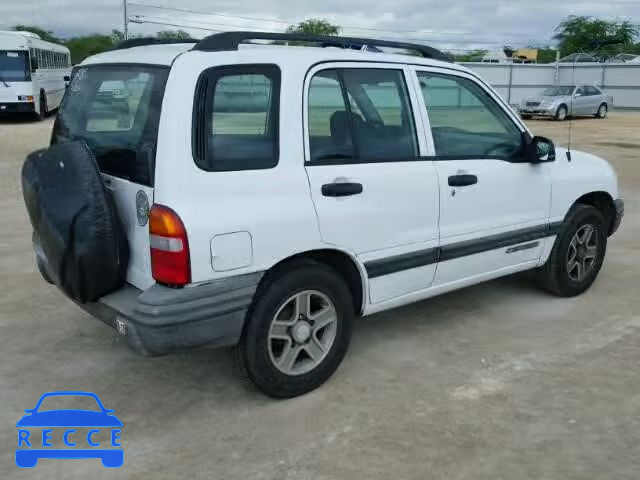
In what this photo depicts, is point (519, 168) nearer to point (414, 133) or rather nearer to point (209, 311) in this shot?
point (414, 133)

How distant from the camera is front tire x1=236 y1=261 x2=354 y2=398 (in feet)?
11.2

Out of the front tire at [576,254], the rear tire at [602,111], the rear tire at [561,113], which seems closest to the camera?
the front tire at [576,254]

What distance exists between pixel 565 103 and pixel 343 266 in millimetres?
24022

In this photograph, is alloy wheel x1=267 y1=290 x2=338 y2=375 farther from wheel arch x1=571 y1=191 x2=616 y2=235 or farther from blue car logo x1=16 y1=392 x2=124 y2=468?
wheel arch x1=571 y1=191 x2=616 y2=235

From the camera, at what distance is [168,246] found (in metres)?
3.08

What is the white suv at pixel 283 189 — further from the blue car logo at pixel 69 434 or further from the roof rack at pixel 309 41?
the blue car logo at pixel 69 434

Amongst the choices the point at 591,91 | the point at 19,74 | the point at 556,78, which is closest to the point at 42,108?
the point at 19,74

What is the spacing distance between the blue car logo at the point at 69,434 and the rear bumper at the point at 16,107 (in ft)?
64.3

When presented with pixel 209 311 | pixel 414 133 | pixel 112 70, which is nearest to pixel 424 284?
pixel 414 133

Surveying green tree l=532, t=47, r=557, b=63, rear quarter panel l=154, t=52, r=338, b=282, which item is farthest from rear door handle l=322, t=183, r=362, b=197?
green tree l=532, t=47, r=557, b=63

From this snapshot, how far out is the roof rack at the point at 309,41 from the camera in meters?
3.32

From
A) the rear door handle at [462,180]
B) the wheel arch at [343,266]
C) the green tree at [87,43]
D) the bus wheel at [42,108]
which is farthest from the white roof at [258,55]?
the green tree at [87,43]

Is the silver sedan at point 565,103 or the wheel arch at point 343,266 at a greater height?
the silver sedan at point 565,103

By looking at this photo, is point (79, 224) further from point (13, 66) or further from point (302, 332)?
point (13, 66)
